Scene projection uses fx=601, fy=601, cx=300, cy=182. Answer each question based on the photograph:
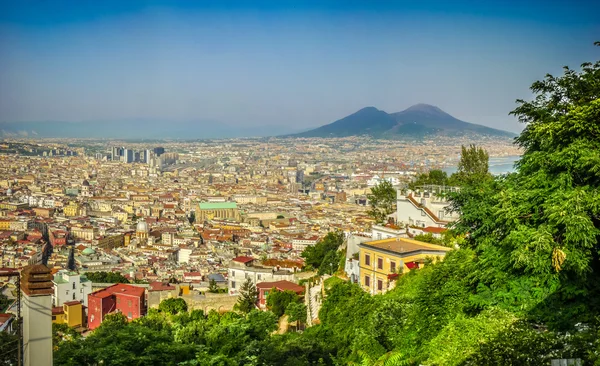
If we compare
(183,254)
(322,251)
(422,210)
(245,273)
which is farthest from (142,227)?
(422,210)

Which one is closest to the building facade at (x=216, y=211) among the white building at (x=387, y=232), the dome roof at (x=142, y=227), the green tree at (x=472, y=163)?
the dome roof at (x=142, y=227)

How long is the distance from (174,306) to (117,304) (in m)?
3.86

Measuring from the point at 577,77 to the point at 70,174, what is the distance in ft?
326

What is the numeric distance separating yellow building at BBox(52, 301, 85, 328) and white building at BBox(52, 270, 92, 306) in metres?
1.41

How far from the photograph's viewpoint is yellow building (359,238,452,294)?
9.90 m

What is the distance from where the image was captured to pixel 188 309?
1605 cm

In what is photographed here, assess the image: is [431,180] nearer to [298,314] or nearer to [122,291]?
[298,314]

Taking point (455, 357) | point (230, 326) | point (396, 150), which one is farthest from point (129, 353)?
point (396, 150)

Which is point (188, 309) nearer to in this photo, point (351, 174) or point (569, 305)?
point (569, 305)

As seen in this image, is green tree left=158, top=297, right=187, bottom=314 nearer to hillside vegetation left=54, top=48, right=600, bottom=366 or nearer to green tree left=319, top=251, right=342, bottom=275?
green tree left=319, top=251, right=342, bottom=275

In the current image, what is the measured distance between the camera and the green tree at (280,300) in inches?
518

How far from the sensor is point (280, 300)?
43.7 feet

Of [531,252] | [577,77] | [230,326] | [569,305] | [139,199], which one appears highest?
[577,77]

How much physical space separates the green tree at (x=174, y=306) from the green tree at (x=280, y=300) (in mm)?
3305
